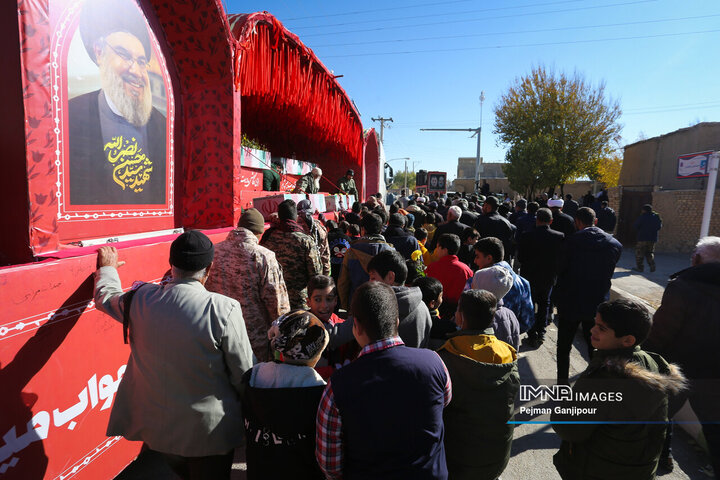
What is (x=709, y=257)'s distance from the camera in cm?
262

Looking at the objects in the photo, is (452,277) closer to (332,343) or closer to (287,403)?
(332,343)

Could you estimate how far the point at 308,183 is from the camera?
26.3ft

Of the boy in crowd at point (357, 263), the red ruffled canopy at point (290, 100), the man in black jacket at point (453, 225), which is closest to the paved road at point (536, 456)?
the boy in crowd at point (357, 263)

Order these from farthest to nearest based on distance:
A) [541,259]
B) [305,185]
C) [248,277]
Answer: [305,185] → [541,259] → [248,277]

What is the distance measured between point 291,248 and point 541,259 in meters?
3.50

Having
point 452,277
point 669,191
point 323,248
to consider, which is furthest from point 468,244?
point 669,191

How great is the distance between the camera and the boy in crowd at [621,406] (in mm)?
1836

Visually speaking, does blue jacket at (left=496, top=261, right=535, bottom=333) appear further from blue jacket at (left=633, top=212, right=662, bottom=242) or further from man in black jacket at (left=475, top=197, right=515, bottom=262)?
blue jacket at (left=633, top=212, right=662, bottom=242)

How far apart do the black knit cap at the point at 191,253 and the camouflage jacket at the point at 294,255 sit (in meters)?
1.88

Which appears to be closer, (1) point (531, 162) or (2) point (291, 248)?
(2) point (291, 248)

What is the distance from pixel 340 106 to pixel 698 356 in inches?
410

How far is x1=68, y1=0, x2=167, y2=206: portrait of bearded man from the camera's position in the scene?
10.5 feet

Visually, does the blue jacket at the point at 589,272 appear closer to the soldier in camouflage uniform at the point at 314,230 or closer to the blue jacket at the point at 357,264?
the blue jacket at the point at 357,264

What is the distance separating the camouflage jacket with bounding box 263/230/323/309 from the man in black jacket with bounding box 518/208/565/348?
3131 millimetres
